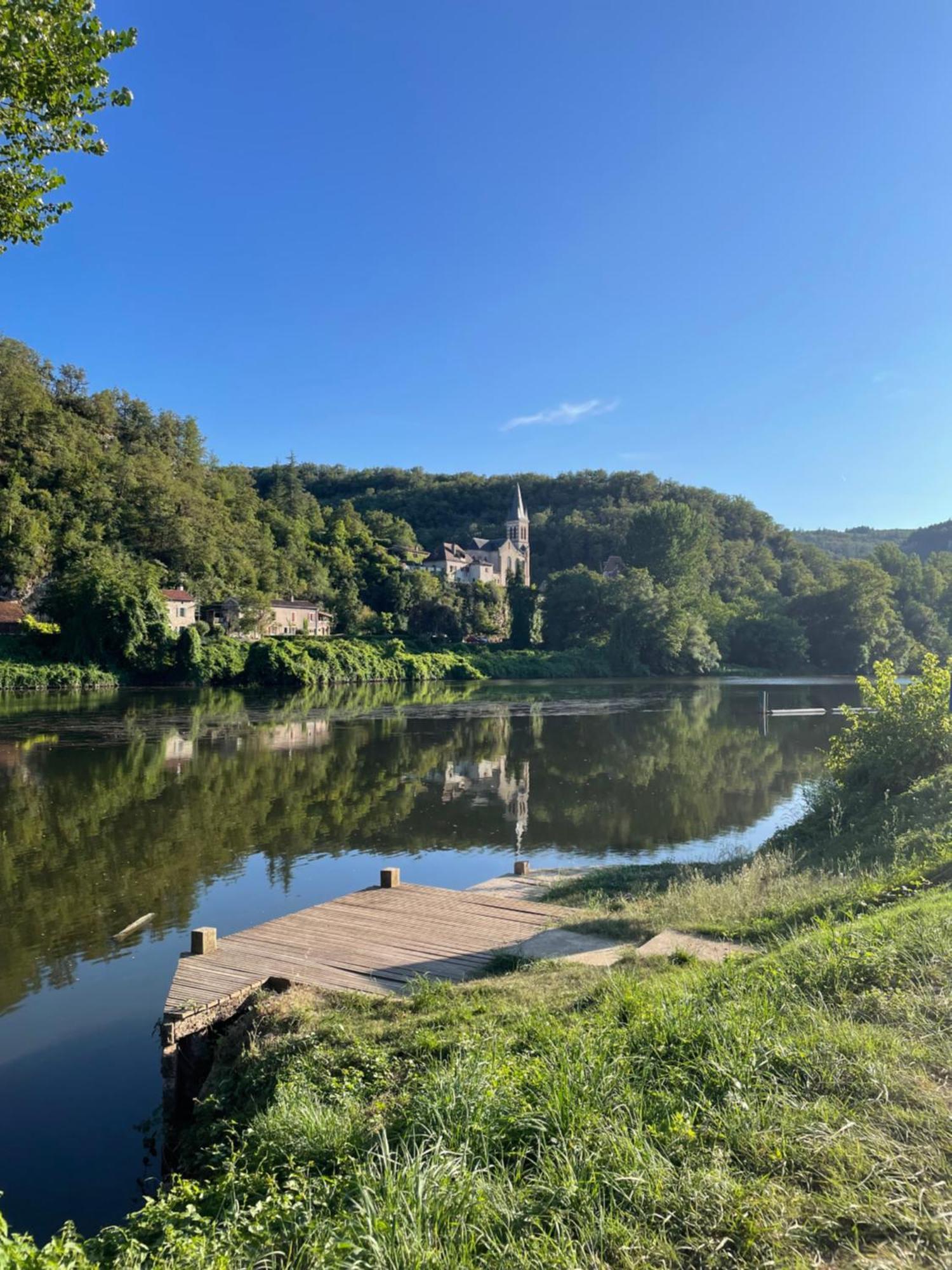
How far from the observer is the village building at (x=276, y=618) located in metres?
69.6

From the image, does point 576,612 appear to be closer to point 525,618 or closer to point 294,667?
point 525,618

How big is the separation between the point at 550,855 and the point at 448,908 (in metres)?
5.88

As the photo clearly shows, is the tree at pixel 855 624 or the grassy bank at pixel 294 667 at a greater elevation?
the tree at pixel 855 624

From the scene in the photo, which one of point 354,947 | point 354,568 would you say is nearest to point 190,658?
point 354,568

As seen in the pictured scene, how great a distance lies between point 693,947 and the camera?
7.59 m

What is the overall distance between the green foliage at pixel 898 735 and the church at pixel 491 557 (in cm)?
8088

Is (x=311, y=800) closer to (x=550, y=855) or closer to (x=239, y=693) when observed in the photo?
(x=550, y=855)

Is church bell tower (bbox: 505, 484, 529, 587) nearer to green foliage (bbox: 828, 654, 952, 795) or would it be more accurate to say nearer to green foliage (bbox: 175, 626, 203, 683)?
green foliage (bbox: 175, 626, 203, 683)

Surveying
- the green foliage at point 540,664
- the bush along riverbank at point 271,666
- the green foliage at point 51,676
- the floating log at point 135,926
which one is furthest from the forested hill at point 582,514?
the floating log at point 135,926

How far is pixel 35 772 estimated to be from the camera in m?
23.5

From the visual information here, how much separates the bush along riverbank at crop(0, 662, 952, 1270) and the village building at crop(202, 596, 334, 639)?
6338cm

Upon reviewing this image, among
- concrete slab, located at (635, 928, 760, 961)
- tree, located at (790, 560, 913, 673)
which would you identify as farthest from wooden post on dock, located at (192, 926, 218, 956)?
tree, located at (790, 560, 913, 673)

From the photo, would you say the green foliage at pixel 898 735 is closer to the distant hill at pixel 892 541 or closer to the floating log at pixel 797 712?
the floating log at pixel 797 712

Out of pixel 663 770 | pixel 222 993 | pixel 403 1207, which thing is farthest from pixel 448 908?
pixel 663 770
